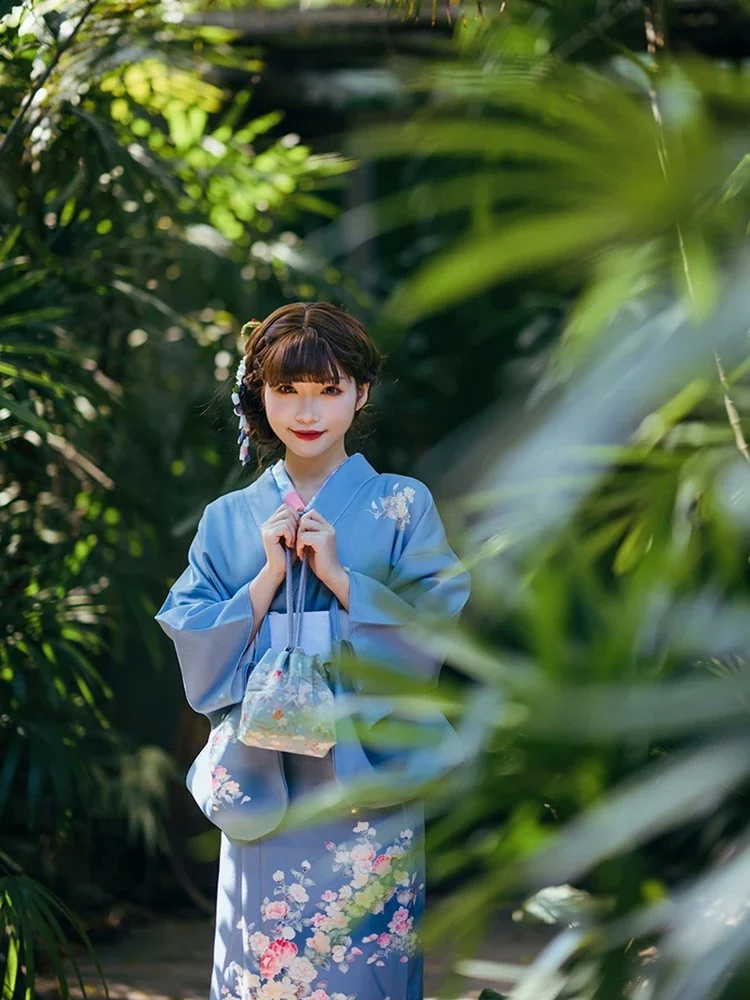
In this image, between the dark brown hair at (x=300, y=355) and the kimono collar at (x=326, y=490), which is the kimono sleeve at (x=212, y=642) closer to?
the kimono collar at (x=326, y=490)

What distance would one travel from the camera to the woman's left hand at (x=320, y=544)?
1.78 meters

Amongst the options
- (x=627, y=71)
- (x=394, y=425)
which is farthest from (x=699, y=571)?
(x=394, y=425)

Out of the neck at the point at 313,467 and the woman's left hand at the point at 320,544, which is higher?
the neck at the point at 313,467

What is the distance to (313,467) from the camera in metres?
1.94

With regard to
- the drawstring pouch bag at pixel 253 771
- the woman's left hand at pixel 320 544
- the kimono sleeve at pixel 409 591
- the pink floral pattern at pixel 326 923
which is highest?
the woman's left hand at pixel 320 544

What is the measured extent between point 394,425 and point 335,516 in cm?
200

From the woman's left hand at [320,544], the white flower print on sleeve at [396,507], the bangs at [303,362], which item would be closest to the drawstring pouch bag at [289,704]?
the woman's left hand at [320,544]

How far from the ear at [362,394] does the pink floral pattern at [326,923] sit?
593 millimetres

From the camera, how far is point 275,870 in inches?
72.5

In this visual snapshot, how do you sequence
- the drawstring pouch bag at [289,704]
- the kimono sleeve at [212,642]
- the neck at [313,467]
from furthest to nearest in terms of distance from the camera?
the neck at [313,467], the kimono sleeve at [212,642], the drawstring pouch bag at [289,704]

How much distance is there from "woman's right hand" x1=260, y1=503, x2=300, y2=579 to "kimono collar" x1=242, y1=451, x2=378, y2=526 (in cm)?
7

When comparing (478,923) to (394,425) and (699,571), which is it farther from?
(394,425)

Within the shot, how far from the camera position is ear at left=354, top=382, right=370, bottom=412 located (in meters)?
1.95

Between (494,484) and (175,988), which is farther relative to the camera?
(175,988)
